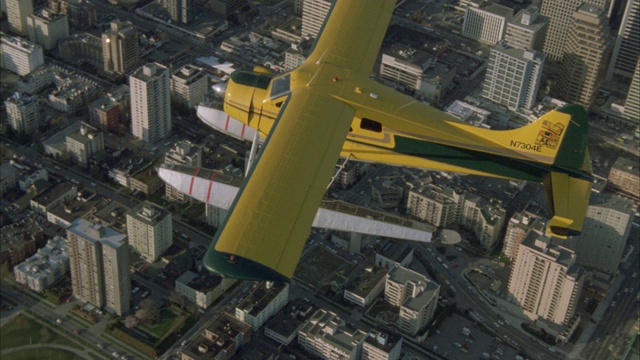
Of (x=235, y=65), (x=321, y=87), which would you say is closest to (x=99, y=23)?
(x=235, y=65)

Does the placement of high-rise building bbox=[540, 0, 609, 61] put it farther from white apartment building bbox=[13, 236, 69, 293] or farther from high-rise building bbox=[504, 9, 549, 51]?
white apartment building bbox=[13, 236, 69, 293]

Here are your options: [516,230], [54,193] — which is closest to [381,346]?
[516,230]

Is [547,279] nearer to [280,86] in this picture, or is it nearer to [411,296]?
[411,296]

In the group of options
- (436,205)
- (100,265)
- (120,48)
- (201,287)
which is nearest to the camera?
(100,265)

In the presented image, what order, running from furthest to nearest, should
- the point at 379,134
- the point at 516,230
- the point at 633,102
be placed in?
the point at 633,102
the point at 516,230
the point at 379,134

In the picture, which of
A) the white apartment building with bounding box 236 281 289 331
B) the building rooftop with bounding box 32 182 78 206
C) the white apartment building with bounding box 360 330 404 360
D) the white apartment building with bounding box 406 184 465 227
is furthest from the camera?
the white apartment building with bounding box 406 184 465 227

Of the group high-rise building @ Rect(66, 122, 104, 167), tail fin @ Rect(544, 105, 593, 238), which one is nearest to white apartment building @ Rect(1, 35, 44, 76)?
high-rise building @ Rect(66, 122, 104, 167)

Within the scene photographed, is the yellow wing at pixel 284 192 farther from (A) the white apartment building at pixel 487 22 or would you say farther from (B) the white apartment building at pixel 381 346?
(A) the white apartment building at pixel 487 22
